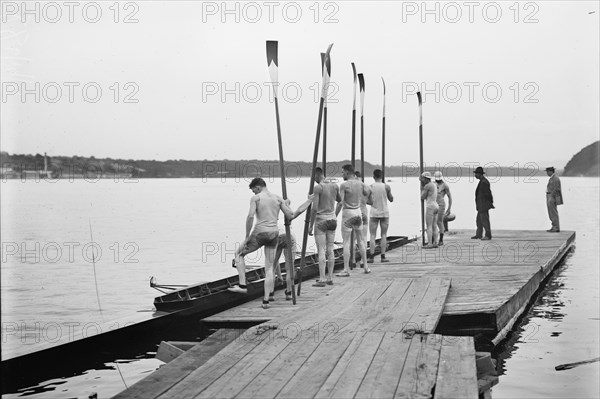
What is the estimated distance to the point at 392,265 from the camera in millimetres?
17266

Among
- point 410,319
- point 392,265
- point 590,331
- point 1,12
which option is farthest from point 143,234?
point 1,12

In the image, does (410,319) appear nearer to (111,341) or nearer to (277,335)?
(277,335)

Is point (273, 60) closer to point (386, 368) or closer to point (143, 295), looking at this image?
point (386, 368)

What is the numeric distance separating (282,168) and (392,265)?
581 centimetres

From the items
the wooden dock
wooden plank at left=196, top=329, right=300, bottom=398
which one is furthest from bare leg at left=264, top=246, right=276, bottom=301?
wooden plank at left=196, top=329, right=300, bottom=398

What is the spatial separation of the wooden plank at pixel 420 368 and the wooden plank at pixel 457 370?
57 mm

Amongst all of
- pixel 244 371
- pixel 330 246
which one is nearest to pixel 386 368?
pixel 244 371

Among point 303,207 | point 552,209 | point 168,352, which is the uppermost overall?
point 303,207

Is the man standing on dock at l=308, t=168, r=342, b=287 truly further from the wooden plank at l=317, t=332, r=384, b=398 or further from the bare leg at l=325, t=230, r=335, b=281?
the wooden plank at l=317, t=332, r=384, b=398

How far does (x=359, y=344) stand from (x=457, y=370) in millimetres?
1251

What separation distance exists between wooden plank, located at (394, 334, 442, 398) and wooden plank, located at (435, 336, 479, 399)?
2.2 inches

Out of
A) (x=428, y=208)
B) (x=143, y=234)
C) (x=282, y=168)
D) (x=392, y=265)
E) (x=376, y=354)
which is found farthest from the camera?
(x=143, y=234)

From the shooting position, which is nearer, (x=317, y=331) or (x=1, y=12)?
(x=1, y=12)

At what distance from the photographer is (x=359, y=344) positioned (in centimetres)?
824
